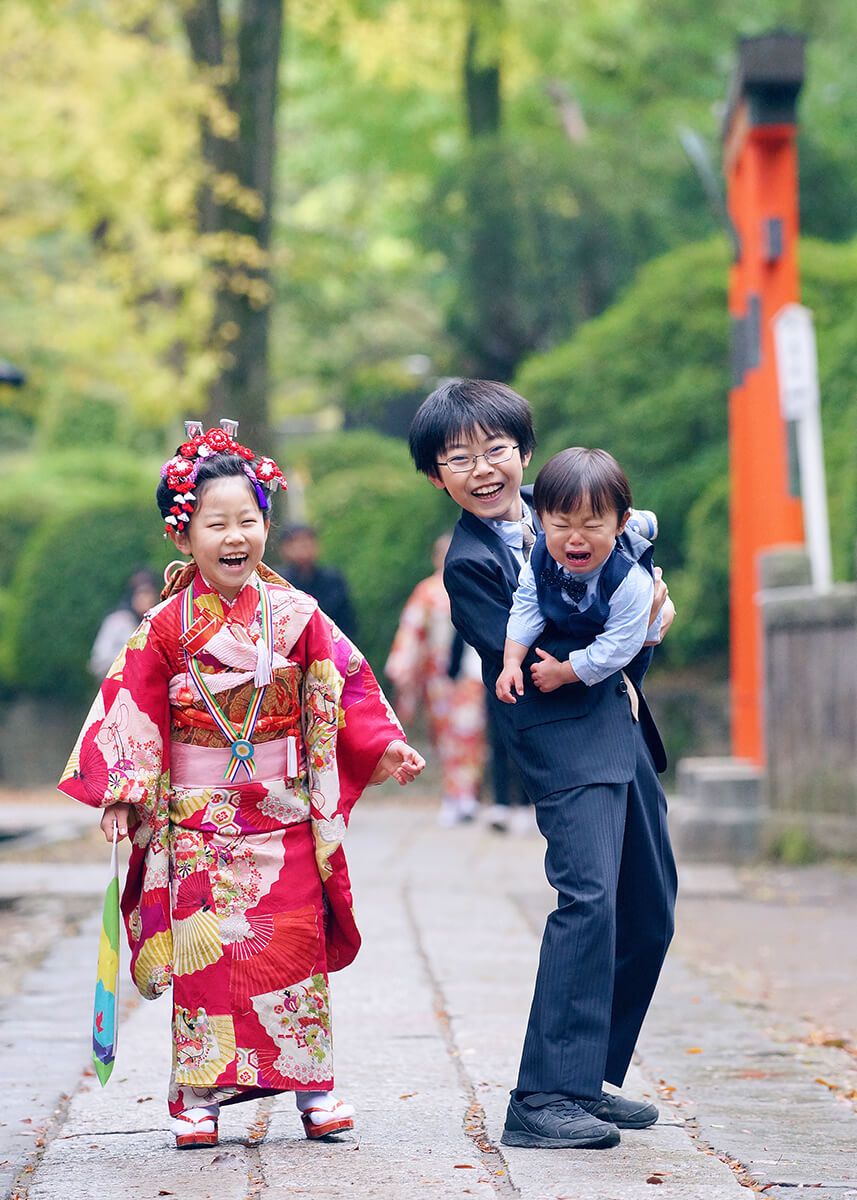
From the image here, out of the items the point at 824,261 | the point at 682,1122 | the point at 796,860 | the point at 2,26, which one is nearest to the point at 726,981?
the point at 682,1122

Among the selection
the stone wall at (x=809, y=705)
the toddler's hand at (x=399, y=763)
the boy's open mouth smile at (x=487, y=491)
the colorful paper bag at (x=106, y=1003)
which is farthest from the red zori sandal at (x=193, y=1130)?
the stone wall at (x=809, y=705)

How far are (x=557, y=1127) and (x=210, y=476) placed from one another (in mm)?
1483

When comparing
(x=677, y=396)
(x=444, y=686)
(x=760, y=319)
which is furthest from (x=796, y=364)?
(x=677, y=396)

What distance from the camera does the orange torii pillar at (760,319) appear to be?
9.86 meters

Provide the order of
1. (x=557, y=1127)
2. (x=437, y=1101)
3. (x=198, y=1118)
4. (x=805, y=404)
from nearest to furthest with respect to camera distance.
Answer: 1. (x=557, y=1127)
2. (x=198, y=1118)
3. (x=437, y=1101)
4. (x=805, y=404)

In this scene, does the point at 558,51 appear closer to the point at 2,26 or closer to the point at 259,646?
the point at 2,26

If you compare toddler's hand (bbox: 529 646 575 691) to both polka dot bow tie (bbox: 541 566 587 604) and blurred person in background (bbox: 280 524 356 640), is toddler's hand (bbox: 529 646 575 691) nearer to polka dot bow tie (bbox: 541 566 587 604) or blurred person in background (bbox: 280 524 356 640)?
polka dot bow tie (bbox: 541 566 587 604)

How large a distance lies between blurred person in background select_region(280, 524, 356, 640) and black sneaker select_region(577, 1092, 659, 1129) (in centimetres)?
627

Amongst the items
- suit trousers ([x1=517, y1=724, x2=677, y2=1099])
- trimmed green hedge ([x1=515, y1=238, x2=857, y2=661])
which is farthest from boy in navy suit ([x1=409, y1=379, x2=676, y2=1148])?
trimmed green hedge ([x1=515, y1=238, x2=857, y2=661])

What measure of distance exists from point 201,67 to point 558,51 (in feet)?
18.6

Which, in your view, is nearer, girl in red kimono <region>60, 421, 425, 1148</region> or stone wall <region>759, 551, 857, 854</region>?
girl in red kimono <region>60, 421, 425, 1148</region>

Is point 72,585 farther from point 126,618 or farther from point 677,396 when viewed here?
point 677,396

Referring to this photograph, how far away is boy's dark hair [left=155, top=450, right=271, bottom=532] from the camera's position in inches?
151

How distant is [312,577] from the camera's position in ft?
33.1
